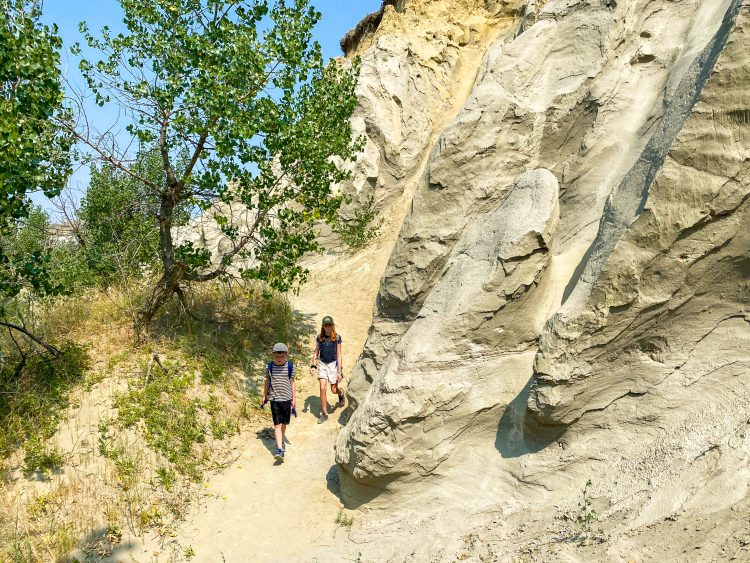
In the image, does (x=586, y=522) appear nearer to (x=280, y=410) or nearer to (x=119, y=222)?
(x=280, y=410)

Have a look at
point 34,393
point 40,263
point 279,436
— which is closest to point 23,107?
point 40,263

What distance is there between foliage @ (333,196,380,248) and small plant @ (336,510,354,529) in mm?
7763

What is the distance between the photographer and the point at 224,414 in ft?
29.3

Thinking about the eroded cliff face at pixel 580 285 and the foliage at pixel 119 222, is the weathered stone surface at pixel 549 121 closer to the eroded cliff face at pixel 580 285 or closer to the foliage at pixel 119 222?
the eroded cliff face at pixel 580 285

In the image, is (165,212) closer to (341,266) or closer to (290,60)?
(290,60)

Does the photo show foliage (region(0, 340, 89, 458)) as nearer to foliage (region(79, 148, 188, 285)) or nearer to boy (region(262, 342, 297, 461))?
foliage (region(79, 148, 188, 285))

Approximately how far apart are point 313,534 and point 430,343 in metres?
2.28

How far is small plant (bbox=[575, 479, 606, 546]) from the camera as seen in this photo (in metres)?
4.63

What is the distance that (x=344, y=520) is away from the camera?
663 cm

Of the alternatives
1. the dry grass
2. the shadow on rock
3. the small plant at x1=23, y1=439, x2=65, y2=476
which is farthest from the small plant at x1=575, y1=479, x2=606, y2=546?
the small plant at x1=23, y1=439, x2=65, y2=476

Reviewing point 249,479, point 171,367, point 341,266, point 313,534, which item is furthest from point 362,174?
point 313,534

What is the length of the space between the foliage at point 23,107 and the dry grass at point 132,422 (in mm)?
1857

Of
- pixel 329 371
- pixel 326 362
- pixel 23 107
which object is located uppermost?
pixel 23 107

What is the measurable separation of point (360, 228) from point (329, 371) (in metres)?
5.53
